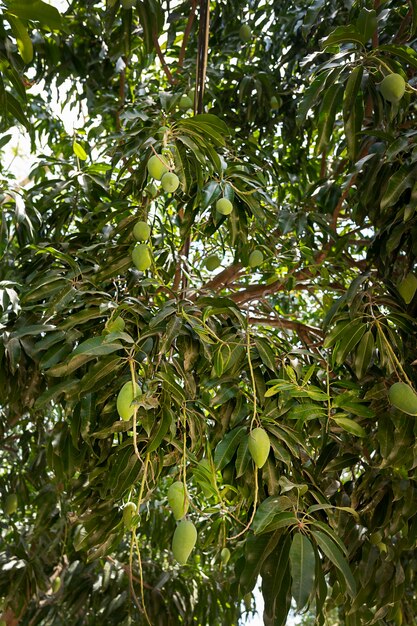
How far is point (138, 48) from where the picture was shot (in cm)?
302

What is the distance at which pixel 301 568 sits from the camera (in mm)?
1245

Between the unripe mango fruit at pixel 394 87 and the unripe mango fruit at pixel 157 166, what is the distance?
452 millimetres

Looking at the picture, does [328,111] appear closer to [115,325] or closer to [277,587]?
[115,325]

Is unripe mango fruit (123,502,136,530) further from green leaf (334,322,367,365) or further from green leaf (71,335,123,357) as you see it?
green leaf (334,322,367,365)

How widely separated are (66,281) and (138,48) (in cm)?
A: 158

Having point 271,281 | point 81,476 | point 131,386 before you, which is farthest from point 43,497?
point 131,386

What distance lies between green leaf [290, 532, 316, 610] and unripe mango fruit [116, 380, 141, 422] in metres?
0.33

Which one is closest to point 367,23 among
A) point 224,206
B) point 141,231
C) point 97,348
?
point 224,206

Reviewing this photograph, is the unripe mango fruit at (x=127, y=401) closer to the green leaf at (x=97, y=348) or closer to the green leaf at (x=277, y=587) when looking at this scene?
the green leaf at (x=97, y=348)

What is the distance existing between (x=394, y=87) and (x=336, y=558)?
0.88 m

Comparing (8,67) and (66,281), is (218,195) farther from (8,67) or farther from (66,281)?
(8,67)

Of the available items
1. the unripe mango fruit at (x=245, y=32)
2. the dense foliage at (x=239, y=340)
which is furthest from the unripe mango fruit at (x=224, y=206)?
the unripe mango fruit at (x=245, y=32)

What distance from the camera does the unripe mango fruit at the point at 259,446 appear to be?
4.49ft

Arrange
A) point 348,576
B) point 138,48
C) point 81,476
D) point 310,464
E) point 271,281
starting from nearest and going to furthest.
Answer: point 348,576 → point 310,464 → point 81,476 → point 271,281 → point 138,48
